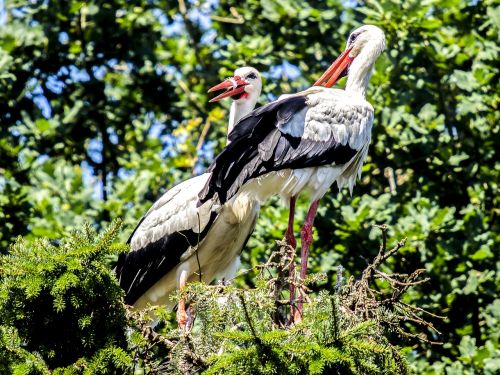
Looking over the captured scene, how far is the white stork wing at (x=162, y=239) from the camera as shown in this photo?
7.36m

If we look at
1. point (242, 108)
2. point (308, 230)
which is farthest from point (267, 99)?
point (308, 230)

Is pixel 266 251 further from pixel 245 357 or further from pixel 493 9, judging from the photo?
pixel 245 357

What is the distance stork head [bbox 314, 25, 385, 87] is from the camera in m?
7.52

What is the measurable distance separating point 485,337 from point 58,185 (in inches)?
136

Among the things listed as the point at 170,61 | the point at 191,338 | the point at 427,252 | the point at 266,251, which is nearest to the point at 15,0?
the point at 170,61

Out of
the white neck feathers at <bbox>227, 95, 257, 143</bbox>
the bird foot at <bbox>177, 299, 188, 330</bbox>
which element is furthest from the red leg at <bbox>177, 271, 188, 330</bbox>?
the white neck feathers at <bbox>227, 95, 257, 143</bbox>

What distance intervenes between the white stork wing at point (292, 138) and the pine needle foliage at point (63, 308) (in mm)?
1475

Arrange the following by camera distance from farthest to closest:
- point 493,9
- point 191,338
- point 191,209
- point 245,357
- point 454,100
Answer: point 454,100 < point 493,9 < point 191,209 < point 191,338 < point 245,357

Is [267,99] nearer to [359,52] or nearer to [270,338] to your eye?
[359,52]

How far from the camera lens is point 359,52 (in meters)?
7.68

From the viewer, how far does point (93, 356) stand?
5219 mm

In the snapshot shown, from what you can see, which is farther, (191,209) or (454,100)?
(454,100)

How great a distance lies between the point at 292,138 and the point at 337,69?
112cm

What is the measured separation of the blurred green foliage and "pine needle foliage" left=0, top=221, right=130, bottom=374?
2.83 m
